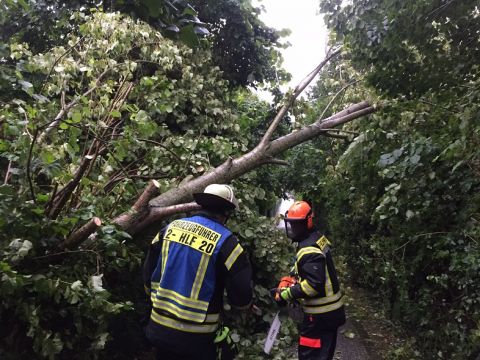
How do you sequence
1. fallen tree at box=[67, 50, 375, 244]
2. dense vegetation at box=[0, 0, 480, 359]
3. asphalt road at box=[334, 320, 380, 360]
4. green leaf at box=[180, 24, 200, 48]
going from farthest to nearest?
1. asphalt road at box=[334, 320, 380, 360]
2. green leaf at box=[180, 24, 200, 48]
3. fallen tree at box=[67, 50, 375, 244]
4. dense vegetation at box=[0, 0, 480, 359]

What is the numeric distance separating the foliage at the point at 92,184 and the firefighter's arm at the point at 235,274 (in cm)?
65

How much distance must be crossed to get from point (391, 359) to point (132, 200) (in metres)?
3.37

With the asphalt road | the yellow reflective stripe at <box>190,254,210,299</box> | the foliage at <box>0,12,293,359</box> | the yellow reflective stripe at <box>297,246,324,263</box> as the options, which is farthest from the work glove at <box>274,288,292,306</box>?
the asphalt road

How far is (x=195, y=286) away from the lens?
7.16 feet

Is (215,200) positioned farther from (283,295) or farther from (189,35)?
(189,35)

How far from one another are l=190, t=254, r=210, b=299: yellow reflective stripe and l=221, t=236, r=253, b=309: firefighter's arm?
4.0 inches

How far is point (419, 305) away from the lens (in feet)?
14.0

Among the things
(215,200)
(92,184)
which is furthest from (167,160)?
(215,200)

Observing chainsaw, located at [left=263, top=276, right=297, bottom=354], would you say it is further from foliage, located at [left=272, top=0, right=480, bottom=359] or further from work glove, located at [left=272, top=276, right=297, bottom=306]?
foliage, located at [left=272, top=0, right=480, bottom=359]

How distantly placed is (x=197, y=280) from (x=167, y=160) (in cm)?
203

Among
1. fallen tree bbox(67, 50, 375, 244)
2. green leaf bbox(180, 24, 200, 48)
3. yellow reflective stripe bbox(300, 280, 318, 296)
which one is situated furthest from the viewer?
green leaf bbox(180, 24, 200, 48)

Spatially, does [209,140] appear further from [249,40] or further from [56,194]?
[249,40]

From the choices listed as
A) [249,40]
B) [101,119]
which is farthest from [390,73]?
[249,40]

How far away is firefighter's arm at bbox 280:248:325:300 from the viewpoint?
9.39 feet
